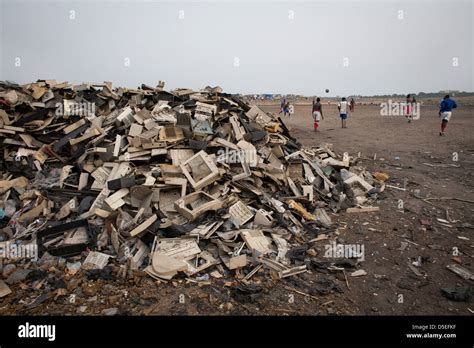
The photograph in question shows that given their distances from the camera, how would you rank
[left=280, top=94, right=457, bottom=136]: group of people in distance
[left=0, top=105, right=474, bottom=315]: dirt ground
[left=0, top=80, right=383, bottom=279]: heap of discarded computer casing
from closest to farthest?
[left=0, top=105, right=474, bottom=315]: dirt ground → [left=0, top=80, right=383, bottom=279]: heap of discarded computer casing → [left=280, top=94, right=457, bottom=136]: group of people in distance

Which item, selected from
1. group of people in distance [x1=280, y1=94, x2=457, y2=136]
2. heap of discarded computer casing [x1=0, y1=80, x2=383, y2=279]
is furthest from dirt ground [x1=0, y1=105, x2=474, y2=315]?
group of people in distance [x1=280, y1=94, x2=457, y2=136]

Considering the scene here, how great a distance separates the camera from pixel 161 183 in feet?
18.9

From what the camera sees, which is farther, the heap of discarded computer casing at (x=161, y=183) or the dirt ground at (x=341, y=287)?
the heap of discarded computer casing at (x=161, y=183)

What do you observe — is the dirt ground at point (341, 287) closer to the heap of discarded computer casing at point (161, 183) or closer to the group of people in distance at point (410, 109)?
the heap of discarded computer casing at point (161, 183)

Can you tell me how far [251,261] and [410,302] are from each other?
94.7 inches

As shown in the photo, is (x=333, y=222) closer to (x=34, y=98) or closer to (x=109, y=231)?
(x=109, y=231)

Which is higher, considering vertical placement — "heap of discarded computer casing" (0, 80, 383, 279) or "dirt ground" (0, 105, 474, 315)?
"heap of discarded computer casing" (0, 80, 383, 279)

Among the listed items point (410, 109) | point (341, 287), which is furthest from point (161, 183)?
point (410, 109)

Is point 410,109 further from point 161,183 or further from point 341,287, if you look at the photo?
point 161,183

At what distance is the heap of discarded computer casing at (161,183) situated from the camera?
4.99m

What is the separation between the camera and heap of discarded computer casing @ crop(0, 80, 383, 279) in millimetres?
4992

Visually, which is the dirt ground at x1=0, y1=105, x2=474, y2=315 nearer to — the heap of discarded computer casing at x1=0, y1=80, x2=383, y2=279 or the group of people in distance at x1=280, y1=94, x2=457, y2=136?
the heap of discarded computer casing at x1=0, y1=80, x2=383, y2=279

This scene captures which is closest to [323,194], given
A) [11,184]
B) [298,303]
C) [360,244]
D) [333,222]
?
[333,222]

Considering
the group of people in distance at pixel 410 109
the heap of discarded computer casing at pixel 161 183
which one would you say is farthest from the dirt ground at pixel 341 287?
the group of people in distance at pixel 410 109
